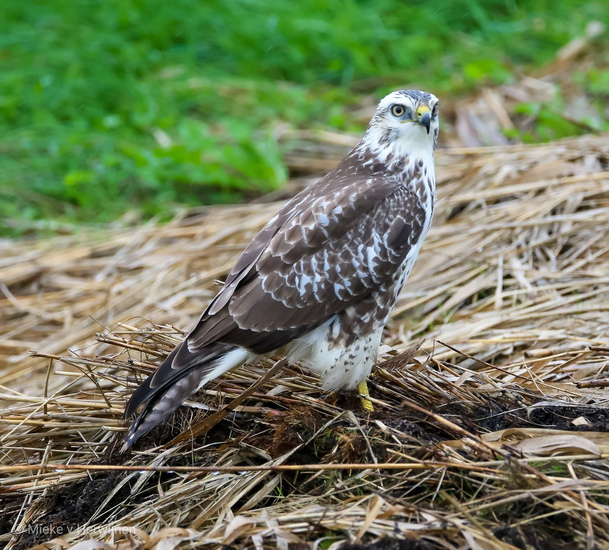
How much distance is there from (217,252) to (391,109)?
7.68 ft

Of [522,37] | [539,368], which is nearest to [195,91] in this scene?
[522,37]

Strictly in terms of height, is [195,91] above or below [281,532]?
above

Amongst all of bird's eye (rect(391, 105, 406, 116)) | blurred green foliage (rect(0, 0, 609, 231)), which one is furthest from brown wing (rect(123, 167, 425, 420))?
blurred green foliage (rect(0, 0, 609, 231))

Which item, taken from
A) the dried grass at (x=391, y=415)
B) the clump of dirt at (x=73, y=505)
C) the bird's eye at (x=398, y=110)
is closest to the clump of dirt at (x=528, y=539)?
the dried grass at (x=391, y=415)

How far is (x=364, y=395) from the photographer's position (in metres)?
3.87

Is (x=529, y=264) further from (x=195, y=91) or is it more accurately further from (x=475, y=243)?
(x=195, y=91)

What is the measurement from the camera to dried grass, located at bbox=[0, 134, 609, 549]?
9.61ft

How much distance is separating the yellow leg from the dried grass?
0.05m

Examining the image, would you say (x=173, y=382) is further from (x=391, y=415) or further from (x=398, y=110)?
(x=398, y=110)

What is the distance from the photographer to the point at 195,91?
873 centimetres

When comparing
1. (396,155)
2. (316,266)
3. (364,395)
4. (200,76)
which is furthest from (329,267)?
(200,76)

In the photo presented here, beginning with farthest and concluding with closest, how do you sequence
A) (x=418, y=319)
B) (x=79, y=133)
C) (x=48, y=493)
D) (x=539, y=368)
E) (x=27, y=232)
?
1. (x=79, y=133)
2. (x=27, y=232)
3. (x=418, y=319)
4. (x=539, y=368)
5. (x=48, y=493)

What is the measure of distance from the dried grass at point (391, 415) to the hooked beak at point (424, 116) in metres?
1.10

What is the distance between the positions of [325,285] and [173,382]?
2.69ft
